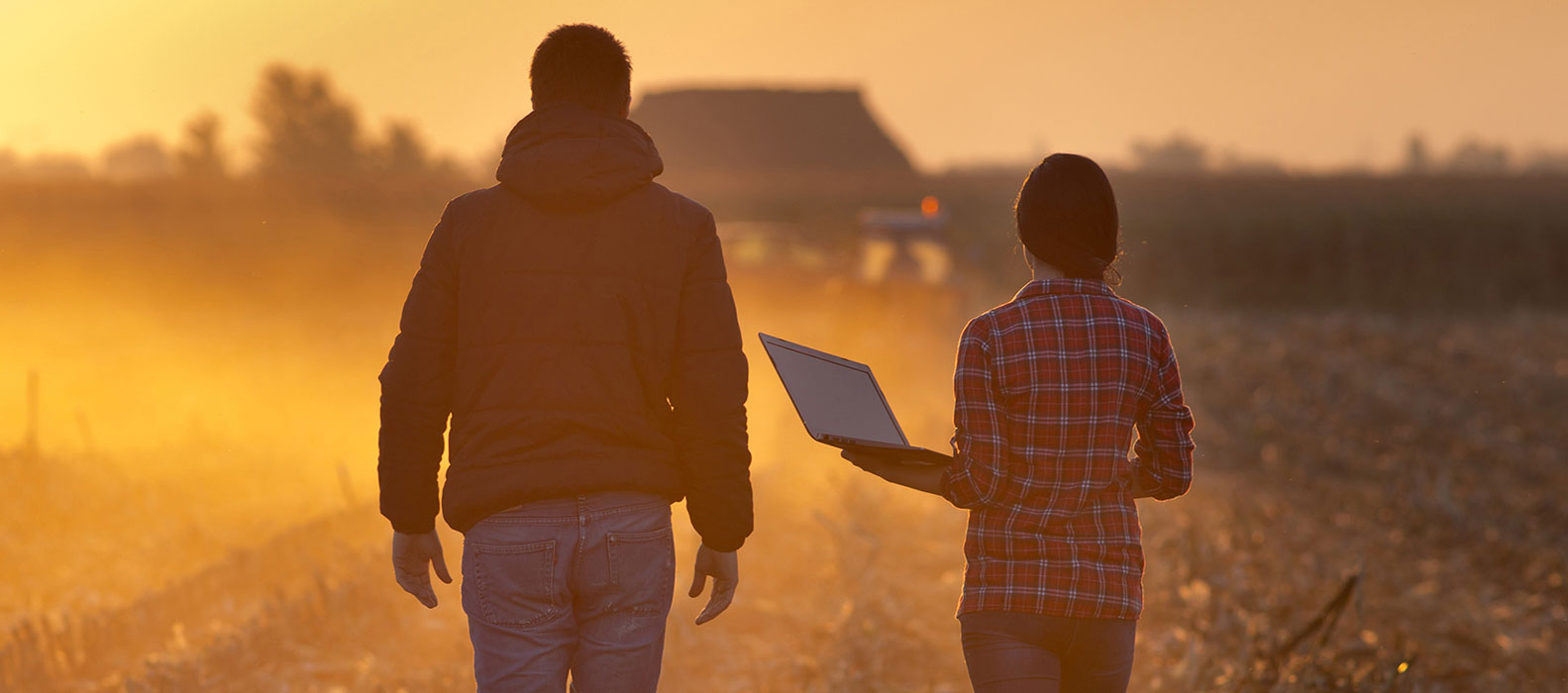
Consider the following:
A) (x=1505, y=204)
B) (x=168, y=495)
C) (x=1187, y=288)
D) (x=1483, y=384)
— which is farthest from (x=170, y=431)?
(x=1505, y=204)

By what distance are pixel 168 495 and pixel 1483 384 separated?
13.4 m

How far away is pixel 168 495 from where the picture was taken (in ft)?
33.9

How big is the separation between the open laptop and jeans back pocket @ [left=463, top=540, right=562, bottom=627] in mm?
598

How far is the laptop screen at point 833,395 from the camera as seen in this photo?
2.93 m

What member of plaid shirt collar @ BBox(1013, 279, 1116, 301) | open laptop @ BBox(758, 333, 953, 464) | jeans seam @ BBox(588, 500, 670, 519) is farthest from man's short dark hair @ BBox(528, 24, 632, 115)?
plaid shirt collar @ BBox(1013, 279, 1116, 301)

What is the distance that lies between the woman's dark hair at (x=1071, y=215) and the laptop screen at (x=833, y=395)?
0.54 meters

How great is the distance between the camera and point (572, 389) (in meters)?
2.75

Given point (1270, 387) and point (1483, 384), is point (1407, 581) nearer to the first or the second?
point (1270, 387)

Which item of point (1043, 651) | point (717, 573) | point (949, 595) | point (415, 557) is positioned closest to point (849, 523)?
point (949, 595)

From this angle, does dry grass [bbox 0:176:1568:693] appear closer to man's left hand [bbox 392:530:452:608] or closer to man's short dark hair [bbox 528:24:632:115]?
man's left hand [bbox 392:530:452:608]

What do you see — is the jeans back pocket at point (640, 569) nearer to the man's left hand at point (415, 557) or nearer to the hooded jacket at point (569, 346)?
the hooded jacket at point (569, 346)

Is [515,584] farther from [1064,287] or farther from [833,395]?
[1064,287]

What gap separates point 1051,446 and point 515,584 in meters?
1.10

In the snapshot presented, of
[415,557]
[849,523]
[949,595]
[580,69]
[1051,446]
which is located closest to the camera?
[1051,446]
